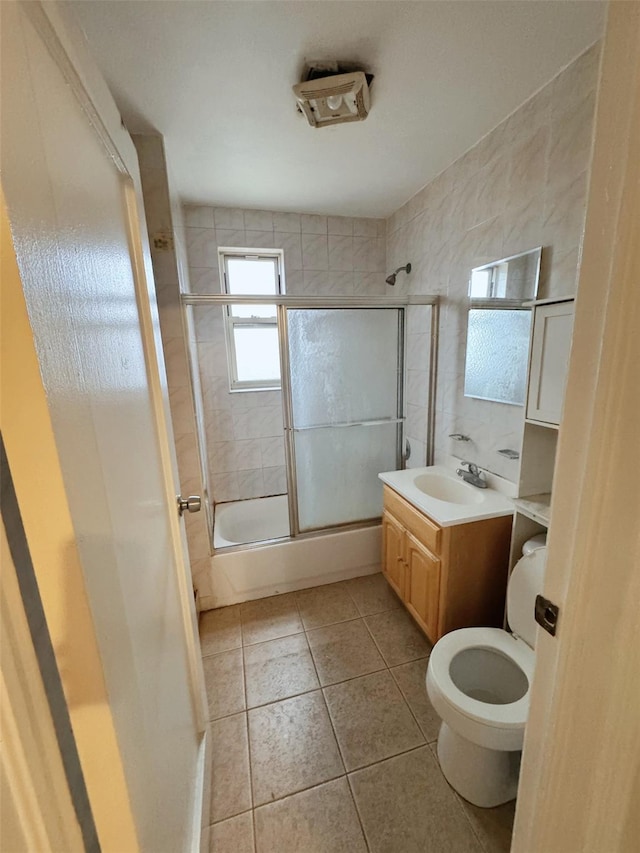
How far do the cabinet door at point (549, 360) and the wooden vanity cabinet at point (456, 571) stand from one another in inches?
21.8

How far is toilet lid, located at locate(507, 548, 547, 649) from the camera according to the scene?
124 cm

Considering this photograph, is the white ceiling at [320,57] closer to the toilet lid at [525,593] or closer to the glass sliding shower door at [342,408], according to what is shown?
the glass sliding shower door at [342,408]

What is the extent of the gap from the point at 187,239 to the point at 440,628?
2719 millimetres

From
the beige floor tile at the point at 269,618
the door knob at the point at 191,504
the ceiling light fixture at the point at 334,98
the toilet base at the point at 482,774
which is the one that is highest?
the ceiling light fixture at the point at 334,98

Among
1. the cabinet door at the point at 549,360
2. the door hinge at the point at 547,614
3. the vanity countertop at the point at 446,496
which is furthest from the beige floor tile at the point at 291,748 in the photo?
the cabinet door at the point at 549,360

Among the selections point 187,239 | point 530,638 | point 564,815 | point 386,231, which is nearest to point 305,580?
point 530,638

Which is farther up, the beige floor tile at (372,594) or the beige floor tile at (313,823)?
the beige floor tile at (372,594)

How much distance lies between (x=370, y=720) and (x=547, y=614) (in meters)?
1.19

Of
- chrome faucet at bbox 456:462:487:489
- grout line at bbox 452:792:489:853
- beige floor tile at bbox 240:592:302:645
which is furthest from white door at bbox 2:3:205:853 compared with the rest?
chrome faucet at bbox 456:462:487:489

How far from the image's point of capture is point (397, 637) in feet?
5.98

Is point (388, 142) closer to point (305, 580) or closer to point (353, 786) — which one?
point (305, 580)

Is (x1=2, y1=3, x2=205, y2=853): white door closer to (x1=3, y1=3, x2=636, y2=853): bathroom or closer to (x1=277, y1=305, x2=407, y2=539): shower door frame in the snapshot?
(x1=3, y1=3, x2=636, y2=853): bathroom

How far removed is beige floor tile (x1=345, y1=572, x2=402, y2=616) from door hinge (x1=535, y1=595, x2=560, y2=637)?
1.53 metres

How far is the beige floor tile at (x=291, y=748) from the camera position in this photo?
4.03ft
